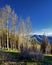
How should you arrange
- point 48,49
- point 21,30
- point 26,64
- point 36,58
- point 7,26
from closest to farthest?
1. point 26,64
2. point 36,58
3. point 7,26
4. point 48,49
5. point 21,30

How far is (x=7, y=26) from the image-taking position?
1250 inches

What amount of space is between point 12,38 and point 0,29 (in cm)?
611

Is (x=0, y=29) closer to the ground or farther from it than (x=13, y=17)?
closer to the ground

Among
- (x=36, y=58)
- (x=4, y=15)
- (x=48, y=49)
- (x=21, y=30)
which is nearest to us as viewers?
(x=36, y=58)

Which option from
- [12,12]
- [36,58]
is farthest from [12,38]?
[36,58]

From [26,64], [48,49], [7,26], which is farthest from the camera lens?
[48,49]

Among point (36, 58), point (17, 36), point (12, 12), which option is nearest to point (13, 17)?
point (12, 12)

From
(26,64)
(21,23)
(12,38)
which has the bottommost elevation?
(26,64)

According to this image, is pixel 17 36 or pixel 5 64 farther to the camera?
pixel 17 36

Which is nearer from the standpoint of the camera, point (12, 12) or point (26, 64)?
point (26, 64)

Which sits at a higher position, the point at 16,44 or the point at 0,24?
the point at 0,24

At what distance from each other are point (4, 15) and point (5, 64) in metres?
19.9

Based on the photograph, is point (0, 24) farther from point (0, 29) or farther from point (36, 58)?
point (36, 58)

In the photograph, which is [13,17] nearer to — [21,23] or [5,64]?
[21,23]
